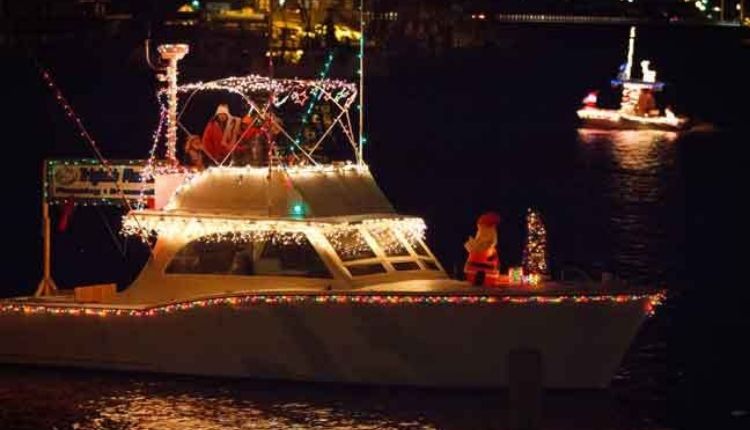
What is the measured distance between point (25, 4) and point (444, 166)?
52928 mm

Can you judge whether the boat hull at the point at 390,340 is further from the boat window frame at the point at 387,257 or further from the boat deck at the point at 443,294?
the boat window frame at the point at 387,257

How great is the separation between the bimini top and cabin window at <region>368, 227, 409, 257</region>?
293mm

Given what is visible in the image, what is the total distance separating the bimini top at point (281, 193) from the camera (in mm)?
23266

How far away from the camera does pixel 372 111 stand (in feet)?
341

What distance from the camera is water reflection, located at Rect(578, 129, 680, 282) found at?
3853 cm

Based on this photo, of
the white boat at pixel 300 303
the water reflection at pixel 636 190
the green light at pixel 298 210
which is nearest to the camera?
the white boat at pixel 300 303

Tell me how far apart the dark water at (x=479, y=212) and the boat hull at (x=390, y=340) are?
30 centimetres

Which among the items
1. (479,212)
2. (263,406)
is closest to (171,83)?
(263,406)

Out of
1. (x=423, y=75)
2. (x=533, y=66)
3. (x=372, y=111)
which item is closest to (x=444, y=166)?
(x=372, y=111)

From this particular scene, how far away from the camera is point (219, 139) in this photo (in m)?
24.1

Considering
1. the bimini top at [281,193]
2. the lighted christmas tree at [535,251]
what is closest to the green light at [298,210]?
the bimini top at [281,193]

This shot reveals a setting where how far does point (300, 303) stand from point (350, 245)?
46.7 inches

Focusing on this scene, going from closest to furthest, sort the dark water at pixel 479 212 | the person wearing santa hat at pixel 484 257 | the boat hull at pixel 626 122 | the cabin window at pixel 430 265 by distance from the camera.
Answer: the dark water at pixel 479 212 → the person wearing santa hat at pixel 484 257 → the cabin window at pixel 430 265 → the boat hull at pixel 626 122

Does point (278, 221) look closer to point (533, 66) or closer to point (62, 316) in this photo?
point (62, 316)
